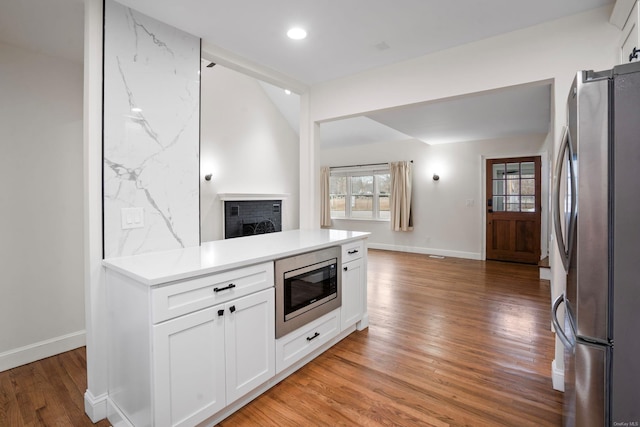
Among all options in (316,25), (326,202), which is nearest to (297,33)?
(316,25)

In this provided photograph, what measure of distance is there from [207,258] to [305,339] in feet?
3.24

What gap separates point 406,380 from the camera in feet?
7.30

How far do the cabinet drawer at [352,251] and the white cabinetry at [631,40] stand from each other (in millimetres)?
2083

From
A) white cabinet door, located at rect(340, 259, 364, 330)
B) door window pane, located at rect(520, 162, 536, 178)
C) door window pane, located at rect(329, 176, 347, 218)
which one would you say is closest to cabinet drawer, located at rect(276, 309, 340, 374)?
white cabinet door, located at rect(340, 259, 364, 330)

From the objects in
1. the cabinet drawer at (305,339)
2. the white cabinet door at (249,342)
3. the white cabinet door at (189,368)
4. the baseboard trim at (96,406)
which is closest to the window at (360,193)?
the cabinet drawer at (305,339)

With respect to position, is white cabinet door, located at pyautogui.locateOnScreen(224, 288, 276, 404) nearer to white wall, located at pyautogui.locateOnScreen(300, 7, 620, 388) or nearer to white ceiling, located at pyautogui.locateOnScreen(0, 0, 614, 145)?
white wall, located at pyautogui.locateOnScreen(300, 7, 620, 388)

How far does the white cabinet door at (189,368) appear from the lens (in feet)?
4.95

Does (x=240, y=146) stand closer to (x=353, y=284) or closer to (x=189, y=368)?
(x=353, y=284)

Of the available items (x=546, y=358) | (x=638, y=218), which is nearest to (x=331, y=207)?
(x=546, y=358)

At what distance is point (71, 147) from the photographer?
274cm

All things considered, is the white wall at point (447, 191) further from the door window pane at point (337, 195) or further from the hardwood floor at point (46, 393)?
the hardwood floor at point (46, 393)

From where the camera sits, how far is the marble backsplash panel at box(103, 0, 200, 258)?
195 centimetres

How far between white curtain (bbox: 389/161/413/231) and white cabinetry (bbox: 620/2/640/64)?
5262mm

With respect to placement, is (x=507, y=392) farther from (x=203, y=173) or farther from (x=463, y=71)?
(x=203, y=173)
